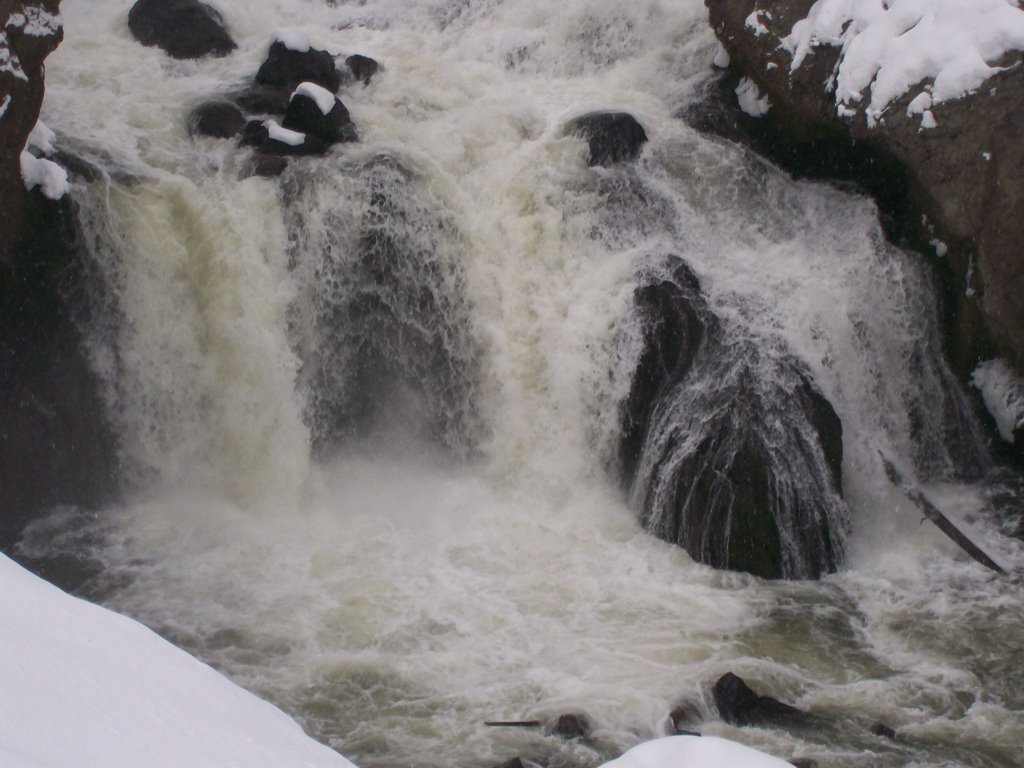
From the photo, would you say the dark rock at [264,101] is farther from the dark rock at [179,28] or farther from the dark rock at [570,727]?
the dark rock at [570,727]

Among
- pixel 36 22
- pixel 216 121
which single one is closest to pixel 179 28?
pixel 216 121

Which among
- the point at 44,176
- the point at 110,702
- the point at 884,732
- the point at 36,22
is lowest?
the point at 884,732

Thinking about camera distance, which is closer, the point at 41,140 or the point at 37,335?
the point at 37,335

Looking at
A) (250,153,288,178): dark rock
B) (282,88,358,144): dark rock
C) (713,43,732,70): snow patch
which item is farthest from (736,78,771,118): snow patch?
(250,153,288,178): dark rock

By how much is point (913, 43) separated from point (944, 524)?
412 centimetres

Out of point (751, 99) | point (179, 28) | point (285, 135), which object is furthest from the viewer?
point (179, 28)

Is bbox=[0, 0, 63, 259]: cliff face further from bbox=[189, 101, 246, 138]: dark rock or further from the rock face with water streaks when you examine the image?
the rock face with water streaks

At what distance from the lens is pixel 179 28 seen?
39.5ft

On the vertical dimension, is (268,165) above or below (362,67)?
below

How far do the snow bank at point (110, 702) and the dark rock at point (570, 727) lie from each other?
3.25 m

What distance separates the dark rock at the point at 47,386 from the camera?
877cm

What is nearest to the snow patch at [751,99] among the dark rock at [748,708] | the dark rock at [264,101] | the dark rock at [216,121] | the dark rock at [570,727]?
the dark rock at [264,101]

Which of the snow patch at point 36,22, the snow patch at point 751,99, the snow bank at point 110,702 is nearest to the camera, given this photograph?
the snow bank at point 110,702

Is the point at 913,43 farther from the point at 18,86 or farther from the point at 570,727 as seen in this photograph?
the point at 18,86
